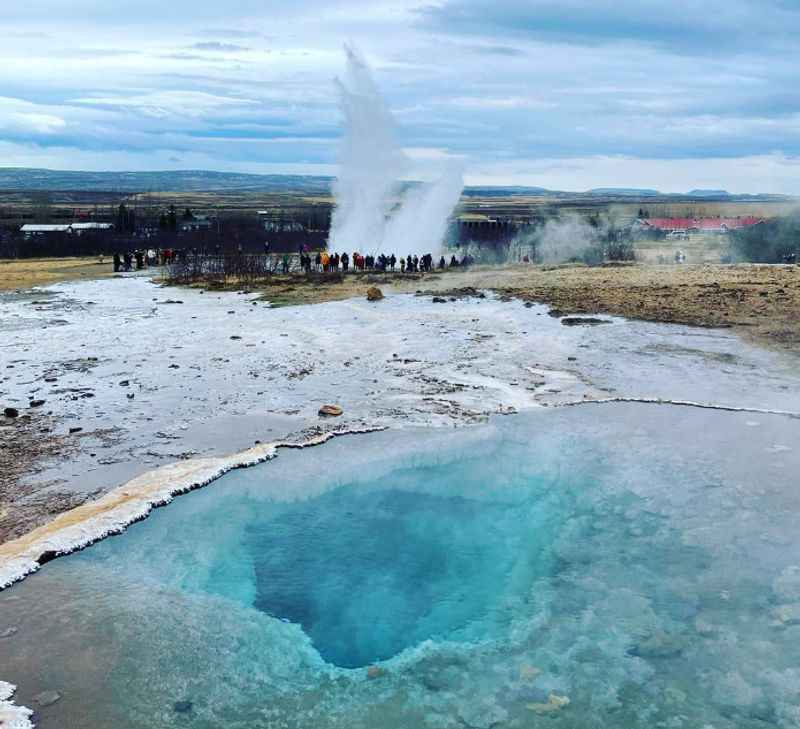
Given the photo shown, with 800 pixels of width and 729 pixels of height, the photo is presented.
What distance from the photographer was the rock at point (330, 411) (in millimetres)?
10359

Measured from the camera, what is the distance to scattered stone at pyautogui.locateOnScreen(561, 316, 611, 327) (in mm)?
16812

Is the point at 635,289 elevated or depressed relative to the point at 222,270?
elevated

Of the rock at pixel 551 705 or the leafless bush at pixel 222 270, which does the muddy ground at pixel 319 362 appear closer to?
the leafless bush at pixel 222 270

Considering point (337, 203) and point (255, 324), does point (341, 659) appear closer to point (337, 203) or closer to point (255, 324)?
point (255, 324)

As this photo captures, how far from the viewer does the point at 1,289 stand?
990 inches

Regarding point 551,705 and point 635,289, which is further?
point 635,289

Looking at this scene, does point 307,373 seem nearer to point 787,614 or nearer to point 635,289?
point 787,614

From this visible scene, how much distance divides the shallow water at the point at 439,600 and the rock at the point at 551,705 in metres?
0.02

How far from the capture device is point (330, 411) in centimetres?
1041

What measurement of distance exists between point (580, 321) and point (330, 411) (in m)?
8.11

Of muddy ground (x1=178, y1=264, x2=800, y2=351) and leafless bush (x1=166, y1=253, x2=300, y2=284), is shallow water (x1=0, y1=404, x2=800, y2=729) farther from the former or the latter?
leafless bush (x1=166, y1=253, x2=300, y2=284)

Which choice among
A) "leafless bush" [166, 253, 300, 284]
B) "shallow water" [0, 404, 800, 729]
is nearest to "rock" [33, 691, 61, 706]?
"shallow water" [0, 404, 800, 729]

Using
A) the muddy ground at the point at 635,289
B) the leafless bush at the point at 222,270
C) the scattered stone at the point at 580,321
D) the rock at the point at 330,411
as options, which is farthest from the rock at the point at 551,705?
the leafless bush at the point at 222,270

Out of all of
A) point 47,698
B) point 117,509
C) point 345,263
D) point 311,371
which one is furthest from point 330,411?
point 345,263
